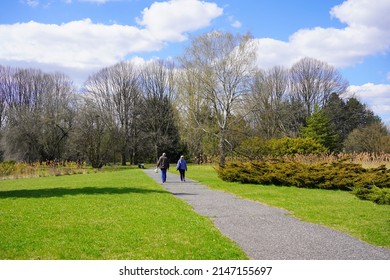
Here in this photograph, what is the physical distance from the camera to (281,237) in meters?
7.46

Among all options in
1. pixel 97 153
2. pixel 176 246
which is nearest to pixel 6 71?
pixel 97 153

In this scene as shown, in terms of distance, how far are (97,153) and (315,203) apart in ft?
113

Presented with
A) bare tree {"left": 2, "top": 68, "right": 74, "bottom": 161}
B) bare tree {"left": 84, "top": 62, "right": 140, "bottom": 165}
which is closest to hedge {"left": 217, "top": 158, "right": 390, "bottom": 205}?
bare tree {"left": 2, "top": 68, "right": 74, "bottom": 161}

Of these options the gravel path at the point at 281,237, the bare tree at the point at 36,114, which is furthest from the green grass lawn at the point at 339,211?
the bare tree at the point at 36,114

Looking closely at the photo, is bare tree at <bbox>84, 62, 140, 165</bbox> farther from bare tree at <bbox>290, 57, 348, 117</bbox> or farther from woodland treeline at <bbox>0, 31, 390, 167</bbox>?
bare tree at <bbox>290, 57, 348, 117</bbox>

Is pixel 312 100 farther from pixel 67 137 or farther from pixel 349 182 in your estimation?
pixel 349 182

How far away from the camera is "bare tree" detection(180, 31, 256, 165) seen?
2861 cm

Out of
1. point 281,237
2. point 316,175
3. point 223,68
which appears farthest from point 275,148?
point 281,237

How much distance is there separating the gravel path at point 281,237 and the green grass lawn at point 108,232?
422mm

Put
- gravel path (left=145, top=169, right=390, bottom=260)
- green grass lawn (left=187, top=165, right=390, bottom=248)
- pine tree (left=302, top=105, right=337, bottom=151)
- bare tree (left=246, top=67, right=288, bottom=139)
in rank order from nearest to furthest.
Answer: gravel path (left=145, top=169, right=390, bottom=260), green grass lawn (left=187, top=165, right=390, bottom=248), pine tree (left=302, top=105, right=337, bottom=151), bare tree (left=246, top=67, right=288, bottom=139)

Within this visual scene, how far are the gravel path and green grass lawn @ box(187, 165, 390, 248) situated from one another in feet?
1.40

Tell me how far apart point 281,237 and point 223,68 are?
73.7 ft

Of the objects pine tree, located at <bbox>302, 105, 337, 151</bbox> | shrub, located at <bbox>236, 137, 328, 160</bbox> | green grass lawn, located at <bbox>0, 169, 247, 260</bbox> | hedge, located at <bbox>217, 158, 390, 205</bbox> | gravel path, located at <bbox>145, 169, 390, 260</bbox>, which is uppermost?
pine tree, located at <bbox>302, 105, 337, 151</bbox>
